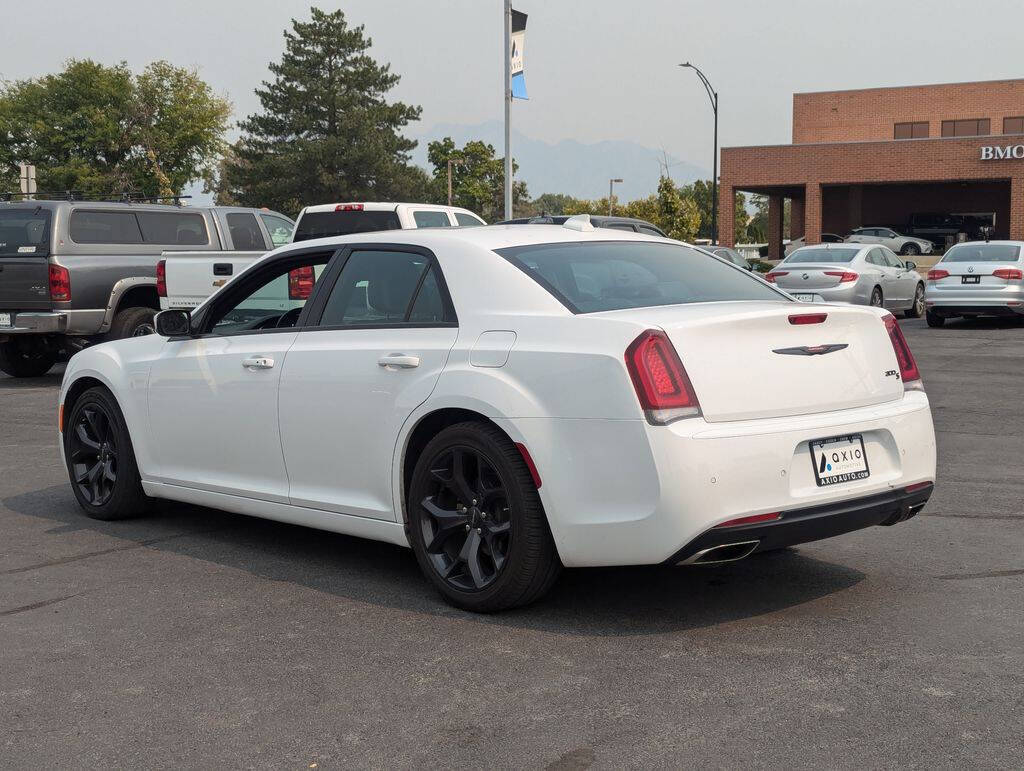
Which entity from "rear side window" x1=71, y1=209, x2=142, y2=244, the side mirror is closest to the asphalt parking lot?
the side mirror

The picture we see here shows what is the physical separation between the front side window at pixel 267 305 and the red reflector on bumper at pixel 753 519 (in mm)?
2552

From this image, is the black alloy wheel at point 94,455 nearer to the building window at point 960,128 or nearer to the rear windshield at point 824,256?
the rear windshield at point 824,256

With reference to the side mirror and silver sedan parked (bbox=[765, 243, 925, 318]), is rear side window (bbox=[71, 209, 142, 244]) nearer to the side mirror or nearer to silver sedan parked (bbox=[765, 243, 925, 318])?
the side mirror

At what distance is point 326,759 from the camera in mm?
3662

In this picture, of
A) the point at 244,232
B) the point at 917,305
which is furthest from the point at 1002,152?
the point at 244,232

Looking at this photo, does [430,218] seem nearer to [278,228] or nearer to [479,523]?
[278,228]

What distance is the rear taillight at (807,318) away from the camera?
4973 mm

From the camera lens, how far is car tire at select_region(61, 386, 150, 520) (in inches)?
275

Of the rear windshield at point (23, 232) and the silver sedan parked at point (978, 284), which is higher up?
the rear windshield at point (23, 232)

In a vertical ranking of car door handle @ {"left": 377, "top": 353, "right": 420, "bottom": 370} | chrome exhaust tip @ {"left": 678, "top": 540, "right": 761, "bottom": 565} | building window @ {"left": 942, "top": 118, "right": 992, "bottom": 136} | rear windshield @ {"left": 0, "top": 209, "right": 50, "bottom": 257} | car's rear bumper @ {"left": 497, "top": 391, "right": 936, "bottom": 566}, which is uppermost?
building window @ {"left": 942, "top": 118, "right": 992, "bottom": 136}

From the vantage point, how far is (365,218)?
15.7 m

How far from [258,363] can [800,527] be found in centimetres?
277

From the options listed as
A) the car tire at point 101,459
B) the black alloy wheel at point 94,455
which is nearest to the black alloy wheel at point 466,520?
the car tire at point 101,459

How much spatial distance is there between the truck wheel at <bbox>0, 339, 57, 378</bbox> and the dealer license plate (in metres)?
13.4
